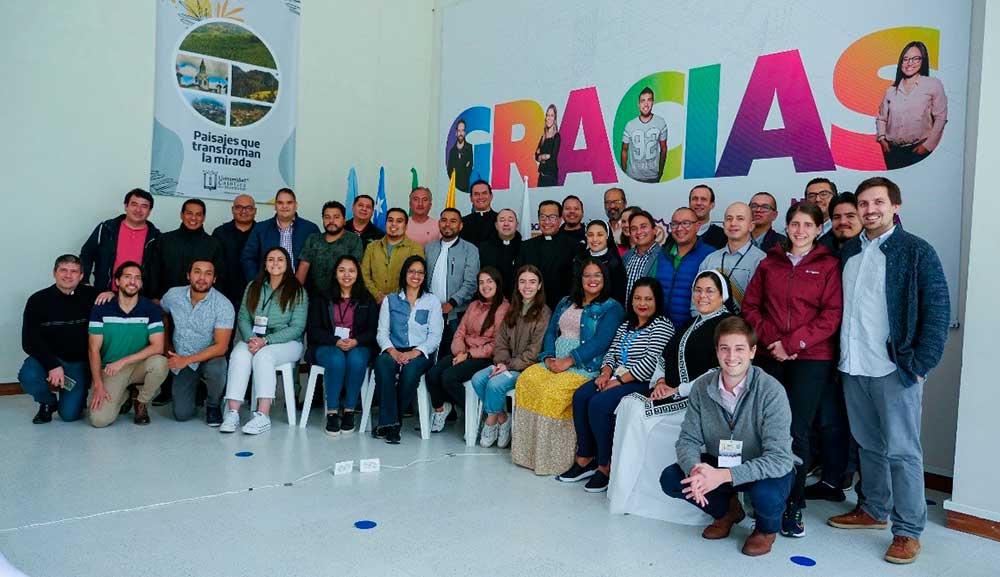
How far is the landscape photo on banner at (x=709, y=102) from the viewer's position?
407 cm

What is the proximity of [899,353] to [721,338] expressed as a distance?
69 cm

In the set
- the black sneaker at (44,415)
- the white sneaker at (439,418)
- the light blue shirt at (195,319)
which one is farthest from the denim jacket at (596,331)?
the black sneaker at (44,415)

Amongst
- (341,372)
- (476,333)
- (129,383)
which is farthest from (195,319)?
(476,333)

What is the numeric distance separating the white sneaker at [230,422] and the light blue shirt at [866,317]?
3.45 m

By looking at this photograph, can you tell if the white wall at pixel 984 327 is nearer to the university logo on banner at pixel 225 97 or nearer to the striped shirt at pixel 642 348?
the striped shirt at pixel 642 348

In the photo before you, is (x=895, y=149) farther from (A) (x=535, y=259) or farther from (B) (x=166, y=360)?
(B) (x=166, y=360)

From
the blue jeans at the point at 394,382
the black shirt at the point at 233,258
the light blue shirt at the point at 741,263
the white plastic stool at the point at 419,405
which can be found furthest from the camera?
the black shirt at the point at 233,258

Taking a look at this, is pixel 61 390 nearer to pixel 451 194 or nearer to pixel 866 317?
pixel 451 194

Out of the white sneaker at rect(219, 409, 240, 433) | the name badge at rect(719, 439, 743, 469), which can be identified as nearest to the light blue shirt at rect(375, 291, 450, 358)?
the white sneaker at rect(219, 409, 240, 433)

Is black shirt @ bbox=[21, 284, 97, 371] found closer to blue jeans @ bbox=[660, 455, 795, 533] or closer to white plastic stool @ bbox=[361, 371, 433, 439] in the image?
white plastic stool @ bbox=[361, 371, 433, 439]

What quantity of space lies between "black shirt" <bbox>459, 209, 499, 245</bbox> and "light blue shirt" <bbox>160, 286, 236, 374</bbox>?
185 cm

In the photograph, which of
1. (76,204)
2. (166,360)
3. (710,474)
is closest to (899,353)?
(710,474)

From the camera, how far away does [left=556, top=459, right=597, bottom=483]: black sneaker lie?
151 inches

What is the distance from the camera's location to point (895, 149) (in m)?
4.19
